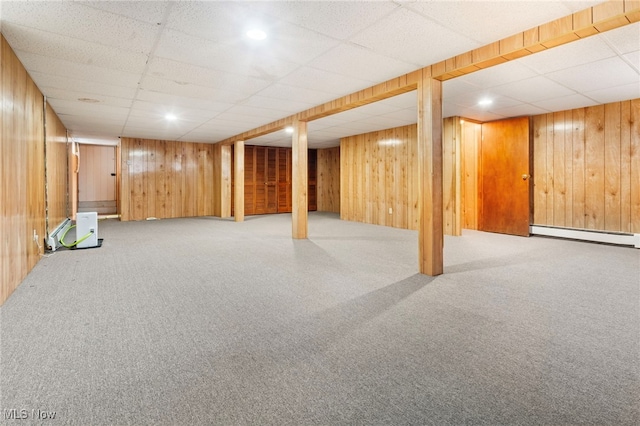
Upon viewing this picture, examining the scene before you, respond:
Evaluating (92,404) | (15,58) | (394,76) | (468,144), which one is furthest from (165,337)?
(468,144)

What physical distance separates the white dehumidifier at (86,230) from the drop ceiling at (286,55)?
5.68 ft

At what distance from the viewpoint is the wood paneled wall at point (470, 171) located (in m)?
6.71

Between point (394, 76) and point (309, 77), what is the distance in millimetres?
964

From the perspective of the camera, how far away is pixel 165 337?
6.78 ft

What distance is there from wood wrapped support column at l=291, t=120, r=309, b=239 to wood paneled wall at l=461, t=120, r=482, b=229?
3152 millimetres

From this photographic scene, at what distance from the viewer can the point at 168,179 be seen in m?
9.43

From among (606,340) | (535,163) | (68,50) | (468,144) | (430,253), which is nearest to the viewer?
(606,340)

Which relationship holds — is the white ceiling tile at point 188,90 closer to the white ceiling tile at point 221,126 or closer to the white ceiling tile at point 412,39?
the white ceiling tile at point 221,126

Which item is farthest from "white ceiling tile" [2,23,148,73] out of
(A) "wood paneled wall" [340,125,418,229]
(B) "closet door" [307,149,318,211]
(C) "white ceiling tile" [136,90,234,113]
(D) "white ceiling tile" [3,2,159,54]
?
(B) "closet door" [307,149,318,211]

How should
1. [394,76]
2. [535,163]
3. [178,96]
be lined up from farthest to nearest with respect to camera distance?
[535,163] < [178,96] < [394,76]

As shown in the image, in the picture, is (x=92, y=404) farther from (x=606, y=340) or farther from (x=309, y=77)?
(x=309, y=77)

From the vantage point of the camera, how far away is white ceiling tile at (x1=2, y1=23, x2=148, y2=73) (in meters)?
2.76

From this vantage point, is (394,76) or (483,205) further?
(483,205)

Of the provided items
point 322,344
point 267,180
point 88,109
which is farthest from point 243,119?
point 322,344
